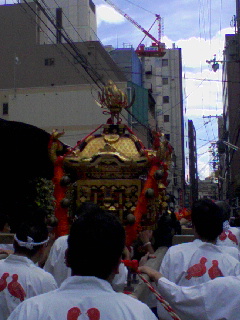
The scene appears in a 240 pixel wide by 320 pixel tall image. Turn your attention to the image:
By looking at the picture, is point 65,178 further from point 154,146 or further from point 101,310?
point 101,310

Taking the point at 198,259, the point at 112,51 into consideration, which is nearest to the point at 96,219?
the point at 198,259

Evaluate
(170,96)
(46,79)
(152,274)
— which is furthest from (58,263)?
(170,96)

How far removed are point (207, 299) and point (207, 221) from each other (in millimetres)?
906

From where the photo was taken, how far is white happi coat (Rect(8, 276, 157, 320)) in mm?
2057

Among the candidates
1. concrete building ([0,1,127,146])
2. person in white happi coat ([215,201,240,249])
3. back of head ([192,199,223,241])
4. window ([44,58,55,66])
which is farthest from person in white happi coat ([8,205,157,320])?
window ([44,58,55,66])

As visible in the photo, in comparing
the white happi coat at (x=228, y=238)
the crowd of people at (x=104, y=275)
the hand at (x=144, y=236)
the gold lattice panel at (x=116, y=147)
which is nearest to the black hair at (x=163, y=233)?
the hand at (x=144, y=236)

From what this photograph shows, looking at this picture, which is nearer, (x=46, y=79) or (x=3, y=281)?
(x=3, y=281)

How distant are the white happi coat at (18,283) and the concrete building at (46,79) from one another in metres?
26.8

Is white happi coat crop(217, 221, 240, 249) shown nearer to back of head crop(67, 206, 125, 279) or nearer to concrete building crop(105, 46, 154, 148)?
back of head crop(67, 206, 125, 279)

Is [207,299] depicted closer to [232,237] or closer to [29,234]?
[29,234]

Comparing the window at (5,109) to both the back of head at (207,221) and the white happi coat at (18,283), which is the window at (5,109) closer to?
the white happi coat at (18,283)

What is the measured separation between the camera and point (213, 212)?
146 inches

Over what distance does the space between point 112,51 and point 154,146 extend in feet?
121

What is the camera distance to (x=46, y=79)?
31953 millimetres
